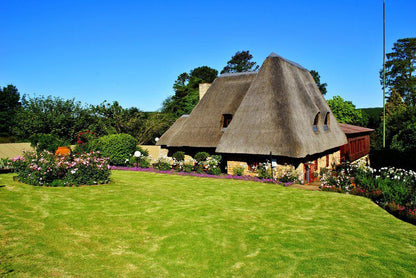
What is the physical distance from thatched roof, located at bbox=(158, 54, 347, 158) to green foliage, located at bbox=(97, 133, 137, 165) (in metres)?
4.57

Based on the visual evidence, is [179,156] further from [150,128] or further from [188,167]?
[150,128]

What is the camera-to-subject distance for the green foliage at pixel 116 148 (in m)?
22.0

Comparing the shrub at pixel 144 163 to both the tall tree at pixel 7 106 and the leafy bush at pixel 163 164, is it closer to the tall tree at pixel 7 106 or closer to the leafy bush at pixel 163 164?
the leafy bush at pixel 163 164

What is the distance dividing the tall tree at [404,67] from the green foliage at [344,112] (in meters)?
8.47

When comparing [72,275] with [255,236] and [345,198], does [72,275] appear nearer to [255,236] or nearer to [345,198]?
[255,236]

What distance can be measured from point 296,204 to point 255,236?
414cm

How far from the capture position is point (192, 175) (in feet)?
59.5

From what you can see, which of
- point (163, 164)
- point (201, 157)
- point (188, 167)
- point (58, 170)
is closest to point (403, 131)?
point (201, 157)

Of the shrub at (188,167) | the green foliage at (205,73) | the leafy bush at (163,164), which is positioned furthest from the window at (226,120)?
the green foliage at (205,73)

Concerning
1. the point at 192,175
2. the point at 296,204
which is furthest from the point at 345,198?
the point at 192,175

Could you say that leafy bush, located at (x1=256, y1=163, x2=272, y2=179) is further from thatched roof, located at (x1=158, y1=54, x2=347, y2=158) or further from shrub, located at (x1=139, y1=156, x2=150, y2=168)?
shrub, located at (x1=139, y1=156, x2=150, y2=168)

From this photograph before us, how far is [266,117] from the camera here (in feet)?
53.8

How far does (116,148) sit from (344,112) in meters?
35.4

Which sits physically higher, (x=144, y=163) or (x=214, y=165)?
(x=214, y=165)
